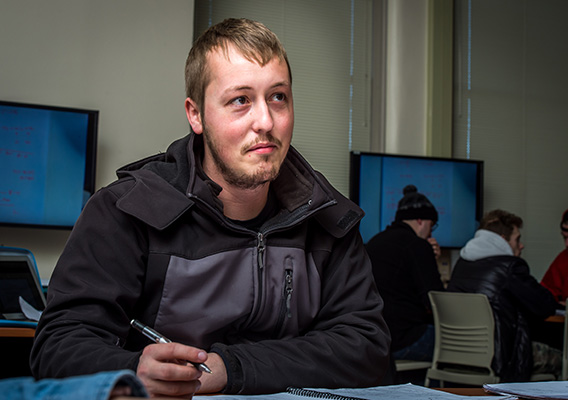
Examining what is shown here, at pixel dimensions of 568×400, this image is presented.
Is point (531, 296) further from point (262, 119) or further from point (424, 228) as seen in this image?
point (262, 119)

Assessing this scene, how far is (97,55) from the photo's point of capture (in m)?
3.84

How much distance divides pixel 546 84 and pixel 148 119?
3.66 meters

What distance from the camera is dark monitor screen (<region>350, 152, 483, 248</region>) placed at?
476cm

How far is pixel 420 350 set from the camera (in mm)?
3660

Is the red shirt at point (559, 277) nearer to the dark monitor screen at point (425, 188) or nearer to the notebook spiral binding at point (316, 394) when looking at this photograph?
the dark monitor screen at point (425, 188)

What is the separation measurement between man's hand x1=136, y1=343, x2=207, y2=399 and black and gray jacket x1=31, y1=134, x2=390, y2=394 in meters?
0.11

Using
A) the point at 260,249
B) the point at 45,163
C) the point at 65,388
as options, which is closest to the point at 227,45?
the point at 260,249

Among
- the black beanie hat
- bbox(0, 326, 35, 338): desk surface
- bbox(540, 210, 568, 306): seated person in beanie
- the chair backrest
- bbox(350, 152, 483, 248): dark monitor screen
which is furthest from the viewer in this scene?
bbox(540, 210, 568, 306): seated person in beanie

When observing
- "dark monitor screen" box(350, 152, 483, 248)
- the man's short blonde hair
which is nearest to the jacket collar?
the man's short blonde hair

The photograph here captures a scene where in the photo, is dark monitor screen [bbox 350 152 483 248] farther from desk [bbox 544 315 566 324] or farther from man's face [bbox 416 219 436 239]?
desk [bbox 544 315 566 324]

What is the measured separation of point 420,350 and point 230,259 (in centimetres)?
282

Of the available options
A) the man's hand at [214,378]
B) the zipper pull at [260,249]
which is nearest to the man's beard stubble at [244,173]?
the zipper pull at [260,249]

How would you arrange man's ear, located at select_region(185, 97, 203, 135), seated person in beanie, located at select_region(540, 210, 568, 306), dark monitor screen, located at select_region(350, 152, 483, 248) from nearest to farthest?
man's ear, located at select_region(185, 97, 203, 135) < dark monitor screen, located at select_region(350, 152, 483, 248) < seated person in beanie, located at select_region(540, 210, 568, 306)

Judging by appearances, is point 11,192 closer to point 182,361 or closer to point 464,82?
point 182,361
